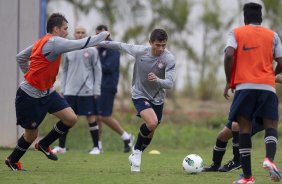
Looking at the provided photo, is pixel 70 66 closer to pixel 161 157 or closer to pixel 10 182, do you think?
pixel 161 157

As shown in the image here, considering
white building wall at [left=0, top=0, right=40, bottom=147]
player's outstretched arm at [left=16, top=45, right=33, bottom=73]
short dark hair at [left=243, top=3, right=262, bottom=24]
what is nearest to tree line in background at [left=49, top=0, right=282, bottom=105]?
white building wall at [left=0, top=0, right=40, bottom=147]

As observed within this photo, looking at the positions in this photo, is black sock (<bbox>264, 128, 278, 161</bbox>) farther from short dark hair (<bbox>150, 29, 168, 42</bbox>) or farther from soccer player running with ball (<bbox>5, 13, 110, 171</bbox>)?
soccer player running with ball (<bbox>5, 13, 110, 171</bbox>)

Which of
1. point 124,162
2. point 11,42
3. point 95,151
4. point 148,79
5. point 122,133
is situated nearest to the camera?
point 148,79

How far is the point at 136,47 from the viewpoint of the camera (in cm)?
1017

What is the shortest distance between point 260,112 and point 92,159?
4.21 meters

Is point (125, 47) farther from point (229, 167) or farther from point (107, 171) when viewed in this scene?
point (229, 167)

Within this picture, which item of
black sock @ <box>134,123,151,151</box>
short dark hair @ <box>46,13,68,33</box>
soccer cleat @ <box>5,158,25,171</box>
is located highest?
short dark hair @ <box>46,13,68,33</box>

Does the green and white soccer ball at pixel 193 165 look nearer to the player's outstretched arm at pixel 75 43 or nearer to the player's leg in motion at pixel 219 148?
the player's leg in motion at pixel 219 148

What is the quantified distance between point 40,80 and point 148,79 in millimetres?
1356

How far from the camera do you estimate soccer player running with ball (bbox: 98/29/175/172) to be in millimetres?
10000

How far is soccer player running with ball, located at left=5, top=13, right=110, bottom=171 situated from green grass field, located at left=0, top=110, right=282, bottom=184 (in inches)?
24.3

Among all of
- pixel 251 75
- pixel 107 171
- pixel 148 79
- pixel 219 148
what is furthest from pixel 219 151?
pixel 251 75

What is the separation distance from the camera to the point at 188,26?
23.0 m

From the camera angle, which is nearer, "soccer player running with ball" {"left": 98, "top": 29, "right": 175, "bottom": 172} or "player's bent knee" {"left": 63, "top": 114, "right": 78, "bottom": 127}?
"soccer player running with ball" {"left": 98, "top": 29, "right": 175, "bottom": 172}
